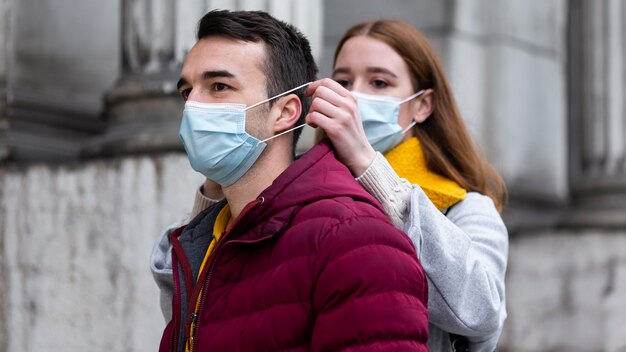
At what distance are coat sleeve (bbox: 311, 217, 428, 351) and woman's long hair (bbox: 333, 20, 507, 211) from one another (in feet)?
3.51

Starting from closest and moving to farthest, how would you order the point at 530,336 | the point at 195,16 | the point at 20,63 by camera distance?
the point at 195,16, the point at 20,63, the point at 530,336

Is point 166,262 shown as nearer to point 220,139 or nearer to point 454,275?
point 220,139

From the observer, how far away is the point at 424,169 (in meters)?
3.90

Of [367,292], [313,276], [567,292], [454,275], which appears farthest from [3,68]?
[567,292]

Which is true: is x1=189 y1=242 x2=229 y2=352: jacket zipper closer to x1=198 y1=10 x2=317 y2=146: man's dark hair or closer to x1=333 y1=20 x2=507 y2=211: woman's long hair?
x1=198 y1=10 x2=317 y2=146: man's dark hair

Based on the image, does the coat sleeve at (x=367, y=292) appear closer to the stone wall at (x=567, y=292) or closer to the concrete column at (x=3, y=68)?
the concrete column at (x=3, y=68)

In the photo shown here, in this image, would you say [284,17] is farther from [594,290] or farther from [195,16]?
[594,290]

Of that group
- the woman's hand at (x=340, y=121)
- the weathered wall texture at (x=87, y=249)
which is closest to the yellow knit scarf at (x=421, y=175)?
the woman's hand at (x=340, y=121)

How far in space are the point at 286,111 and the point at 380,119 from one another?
70cm

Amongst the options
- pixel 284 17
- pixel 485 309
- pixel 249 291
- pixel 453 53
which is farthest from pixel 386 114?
pixel 453 53

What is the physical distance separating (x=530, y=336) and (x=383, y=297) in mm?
4783

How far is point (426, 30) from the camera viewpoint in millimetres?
7609

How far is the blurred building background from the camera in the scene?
523 cm

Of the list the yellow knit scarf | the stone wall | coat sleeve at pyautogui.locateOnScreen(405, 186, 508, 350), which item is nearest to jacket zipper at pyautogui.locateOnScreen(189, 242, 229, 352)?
coat sleeve at pyautogui.locateOnScreen(405, 186, 508, 350)
